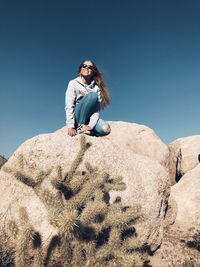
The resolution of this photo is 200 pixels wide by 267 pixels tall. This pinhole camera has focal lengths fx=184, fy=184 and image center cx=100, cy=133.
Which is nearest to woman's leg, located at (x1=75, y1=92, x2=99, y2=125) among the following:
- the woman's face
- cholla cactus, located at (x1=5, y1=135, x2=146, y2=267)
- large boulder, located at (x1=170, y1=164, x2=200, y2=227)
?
the woman's face

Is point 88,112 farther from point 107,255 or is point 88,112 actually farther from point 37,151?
point 107,255

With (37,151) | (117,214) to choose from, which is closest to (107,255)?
(117,214)

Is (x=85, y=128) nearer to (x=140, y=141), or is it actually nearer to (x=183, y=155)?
(x=140, y=141)

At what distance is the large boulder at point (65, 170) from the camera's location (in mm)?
2852

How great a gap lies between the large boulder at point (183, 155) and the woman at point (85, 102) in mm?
4953

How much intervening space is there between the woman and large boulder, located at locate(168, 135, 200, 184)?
4.95m

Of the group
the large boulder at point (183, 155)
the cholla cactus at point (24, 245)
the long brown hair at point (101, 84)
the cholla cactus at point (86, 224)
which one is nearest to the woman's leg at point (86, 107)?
the long brown hair at point (101, 84)

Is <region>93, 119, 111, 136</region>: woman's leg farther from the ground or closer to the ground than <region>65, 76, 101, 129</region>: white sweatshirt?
closer to the ground

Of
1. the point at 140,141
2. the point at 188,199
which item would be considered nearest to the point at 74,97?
the point at 188,199

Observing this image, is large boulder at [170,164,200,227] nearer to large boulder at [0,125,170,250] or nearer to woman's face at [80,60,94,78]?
large boulder at [0,125,170,250]

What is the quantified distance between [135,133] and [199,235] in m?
5.12

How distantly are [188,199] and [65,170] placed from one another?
3.68 metres

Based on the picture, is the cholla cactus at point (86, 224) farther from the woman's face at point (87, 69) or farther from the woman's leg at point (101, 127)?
the woman's face at point (87, 69)

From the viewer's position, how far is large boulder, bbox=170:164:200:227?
14.8ft
